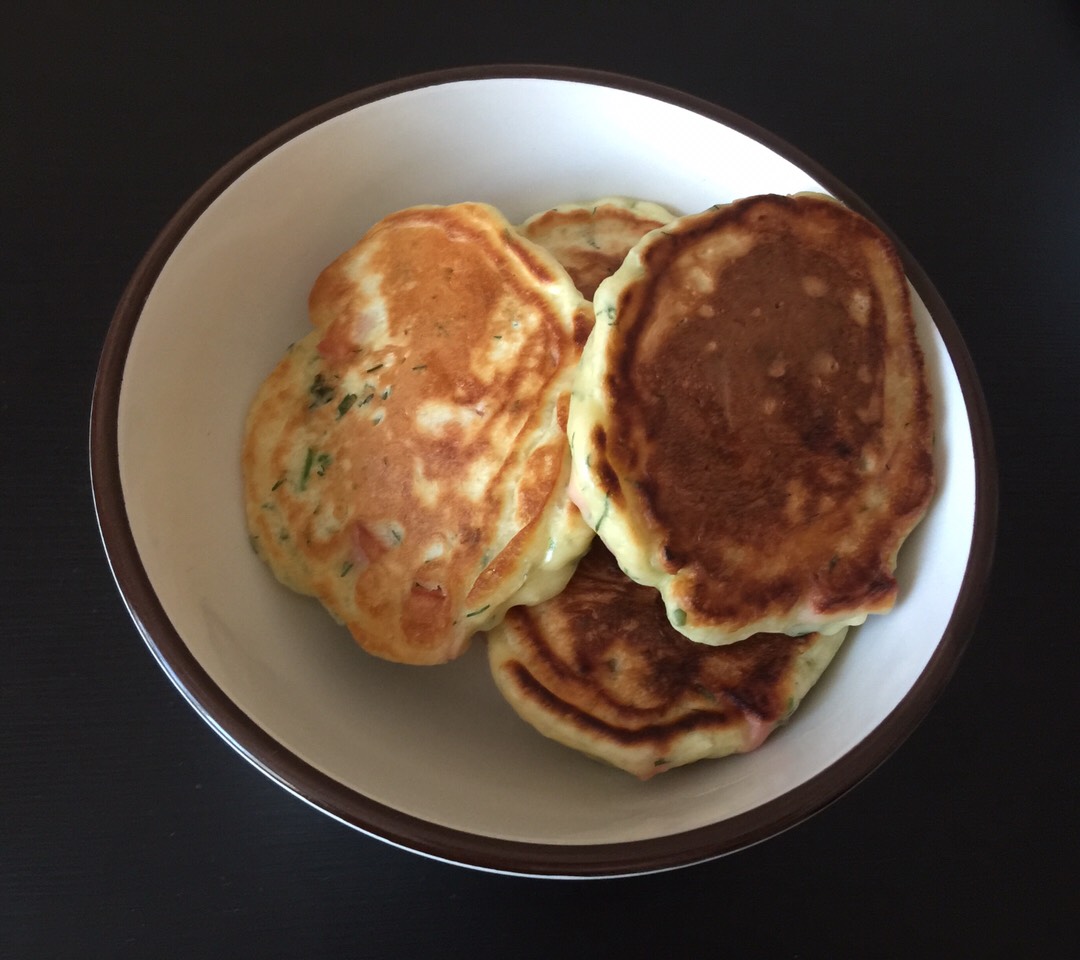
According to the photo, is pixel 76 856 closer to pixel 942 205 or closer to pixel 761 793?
pixel 761 793

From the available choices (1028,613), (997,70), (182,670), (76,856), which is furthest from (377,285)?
(997,70)

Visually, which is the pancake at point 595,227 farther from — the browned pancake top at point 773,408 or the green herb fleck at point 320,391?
the green herb fleck at point 320,391

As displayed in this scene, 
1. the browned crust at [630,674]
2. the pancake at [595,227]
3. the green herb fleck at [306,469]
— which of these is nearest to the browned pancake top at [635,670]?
the browned crust at [630,674]

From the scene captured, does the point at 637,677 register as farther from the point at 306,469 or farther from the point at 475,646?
the point at 306,469

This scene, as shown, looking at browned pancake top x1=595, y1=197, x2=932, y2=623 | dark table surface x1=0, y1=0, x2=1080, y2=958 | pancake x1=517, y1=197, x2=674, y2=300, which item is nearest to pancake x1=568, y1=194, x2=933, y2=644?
browned pancake top x1=595, y1=197, x2=932, y2=623

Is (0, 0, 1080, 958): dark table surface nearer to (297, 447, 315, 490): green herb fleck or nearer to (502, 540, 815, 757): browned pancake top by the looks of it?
(502, 540, 815, 757): browned pancake top

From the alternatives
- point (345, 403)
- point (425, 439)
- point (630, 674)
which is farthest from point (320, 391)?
point (630, 674)
